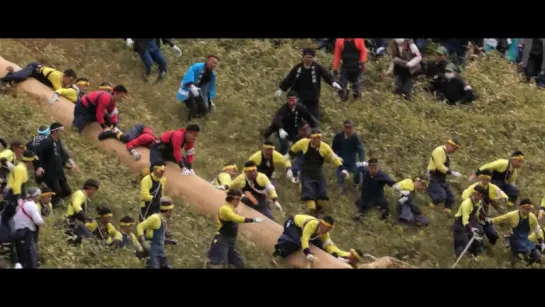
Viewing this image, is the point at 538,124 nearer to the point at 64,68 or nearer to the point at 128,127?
the point at 128,127

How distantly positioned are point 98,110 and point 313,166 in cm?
408

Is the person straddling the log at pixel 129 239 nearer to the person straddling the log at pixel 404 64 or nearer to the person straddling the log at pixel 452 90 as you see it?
the person straddling the log at pixel 404 64

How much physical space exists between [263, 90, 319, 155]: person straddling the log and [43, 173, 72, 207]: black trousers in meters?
4.22

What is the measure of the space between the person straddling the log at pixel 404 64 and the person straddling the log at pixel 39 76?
6.67 metres

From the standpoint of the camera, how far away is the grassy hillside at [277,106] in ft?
65.6

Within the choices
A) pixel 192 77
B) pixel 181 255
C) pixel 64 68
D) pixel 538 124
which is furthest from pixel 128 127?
pixel 538 124

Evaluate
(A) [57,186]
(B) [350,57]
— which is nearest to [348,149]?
(B) [350,57]

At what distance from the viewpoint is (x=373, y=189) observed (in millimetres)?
20500

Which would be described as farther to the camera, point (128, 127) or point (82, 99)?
point (128, 127)

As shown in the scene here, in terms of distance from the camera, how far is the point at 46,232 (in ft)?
58.0

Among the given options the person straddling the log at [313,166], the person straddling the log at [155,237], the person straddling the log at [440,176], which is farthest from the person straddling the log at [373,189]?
the person straddling the log at [155,237]

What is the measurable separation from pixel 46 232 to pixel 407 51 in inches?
371

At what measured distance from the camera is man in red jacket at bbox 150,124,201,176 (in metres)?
19.8

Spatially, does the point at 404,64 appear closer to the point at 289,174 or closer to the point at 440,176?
the point at 440,176
